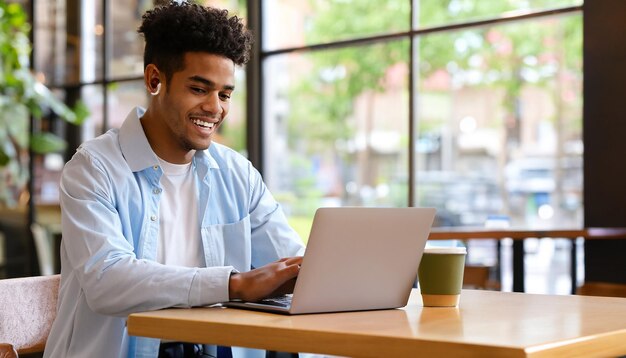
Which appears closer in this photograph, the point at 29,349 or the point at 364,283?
the point at 364,283

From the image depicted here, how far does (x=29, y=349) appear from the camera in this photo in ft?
6.30

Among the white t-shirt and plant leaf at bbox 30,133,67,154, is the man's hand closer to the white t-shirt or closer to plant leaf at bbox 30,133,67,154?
the white t-shirt

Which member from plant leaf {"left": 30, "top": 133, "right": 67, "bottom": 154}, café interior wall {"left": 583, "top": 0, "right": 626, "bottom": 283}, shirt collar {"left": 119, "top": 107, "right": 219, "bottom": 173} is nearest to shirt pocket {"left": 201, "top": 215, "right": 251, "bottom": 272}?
shirt collar {"left": 119, "top": 107, "right": 219, "bottom": 173}

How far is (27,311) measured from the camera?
1887 millimetres

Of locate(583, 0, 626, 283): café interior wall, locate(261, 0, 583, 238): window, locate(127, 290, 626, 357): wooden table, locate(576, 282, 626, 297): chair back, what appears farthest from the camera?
locate(261, 0, 583, 238): window

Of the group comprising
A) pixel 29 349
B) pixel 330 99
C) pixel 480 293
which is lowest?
pixel 29 349

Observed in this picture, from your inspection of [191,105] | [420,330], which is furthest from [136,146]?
[420,330]

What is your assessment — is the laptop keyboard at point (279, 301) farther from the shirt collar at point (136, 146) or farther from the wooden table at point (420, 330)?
the shirt collar at point (136, 146)

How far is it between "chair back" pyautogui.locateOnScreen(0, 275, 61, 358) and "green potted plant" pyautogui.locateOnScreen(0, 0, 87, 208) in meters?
4.58

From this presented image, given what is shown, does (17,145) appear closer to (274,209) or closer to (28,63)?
(28,63)

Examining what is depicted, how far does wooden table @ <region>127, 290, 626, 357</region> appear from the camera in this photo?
1.17 m

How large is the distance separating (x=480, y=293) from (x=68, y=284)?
81 centimetres

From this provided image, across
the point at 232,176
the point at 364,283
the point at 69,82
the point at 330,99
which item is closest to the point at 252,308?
the point at 364,283

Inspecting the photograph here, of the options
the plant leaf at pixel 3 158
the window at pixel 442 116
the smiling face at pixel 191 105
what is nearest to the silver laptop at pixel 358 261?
the smiling face at pixel 191 105
